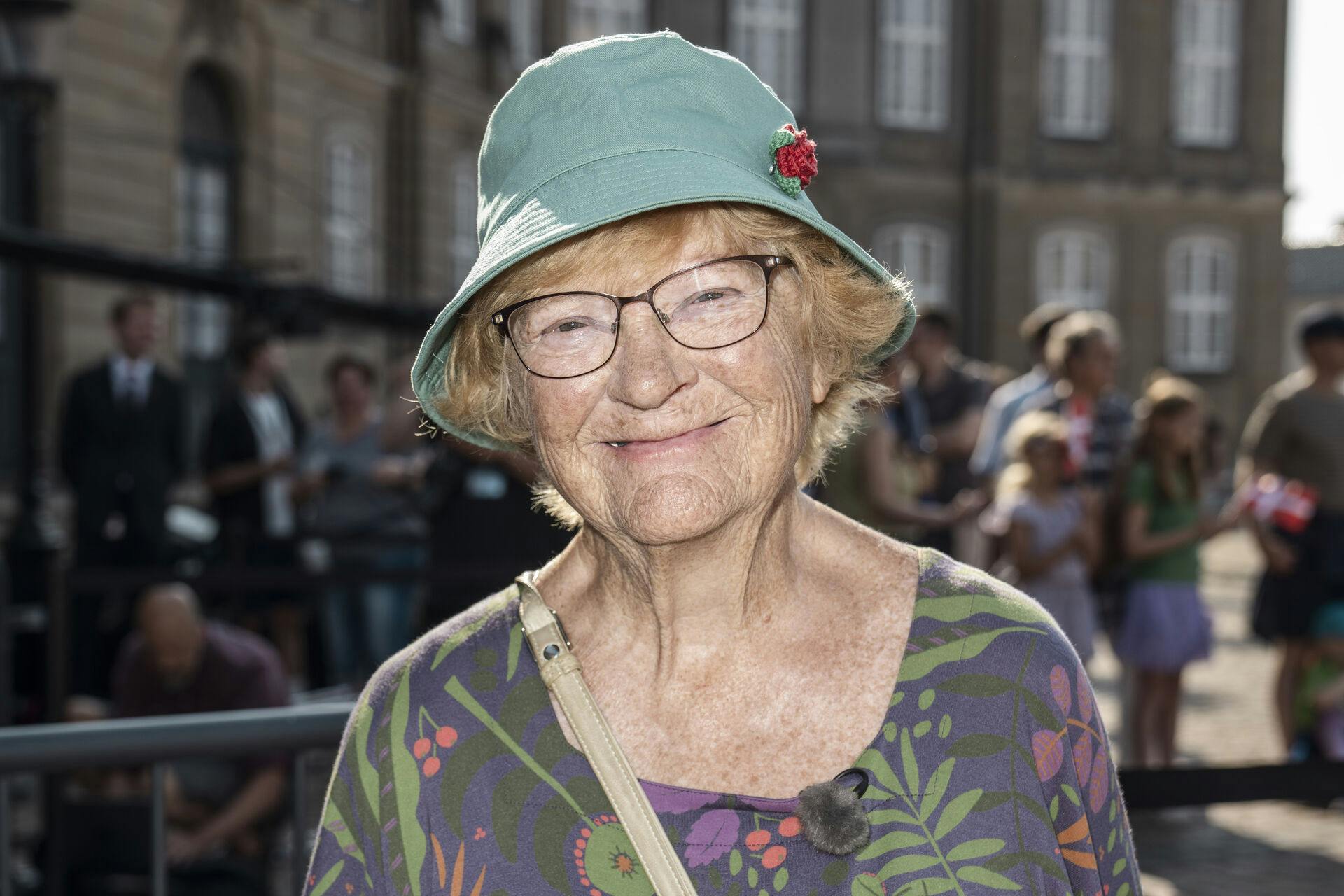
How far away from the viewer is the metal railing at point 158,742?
7.74ft

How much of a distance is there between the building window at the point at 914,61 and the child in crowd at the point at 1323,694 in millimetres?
23473

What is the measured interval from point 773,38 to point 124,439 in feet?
71.7

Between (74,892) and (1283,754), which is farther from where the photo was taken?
(1283,754)

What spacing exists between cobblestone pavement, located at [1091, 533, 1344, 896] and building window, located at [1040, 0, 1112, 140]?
72.8 ft

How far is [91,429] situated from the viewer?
7.88 metres

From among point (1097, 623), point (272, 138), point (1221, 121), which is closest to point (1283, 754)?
point (1097, 623)

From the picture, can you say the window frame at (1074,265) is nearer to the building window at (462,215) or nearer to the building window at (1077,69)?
the building window at (1077,69)

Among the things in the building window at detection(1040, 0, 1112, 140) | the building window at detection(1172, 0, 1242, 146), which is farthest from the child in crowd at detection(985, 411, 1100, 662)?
the building window at detection(1172, 0, 1242, 146)

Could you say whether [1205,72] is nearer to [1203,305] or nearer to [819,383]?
[1203,305]

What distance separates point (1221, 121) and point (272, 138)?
20.7m

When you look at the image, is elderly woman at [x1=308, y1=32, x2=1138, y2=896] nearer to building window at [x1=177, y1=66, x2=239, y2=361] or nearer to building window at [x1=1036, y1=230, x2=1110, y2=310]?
Answer: building window at [x1=177, y1=66, x2=239, y2=361]

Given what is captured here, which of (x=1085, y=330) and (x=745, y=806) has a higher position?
(x=1085, y=330)

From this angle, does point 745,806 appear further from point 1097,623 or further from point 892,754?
point 1097,623

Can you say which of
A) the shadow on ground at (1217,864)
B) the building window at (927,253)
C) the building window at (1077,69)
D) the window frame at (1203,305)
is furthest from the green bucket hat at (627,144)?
the window frame at (1203,305)
